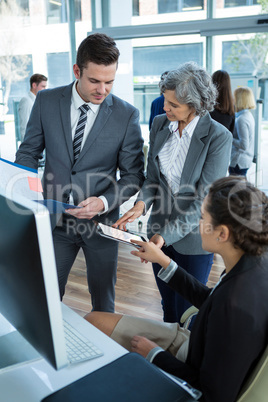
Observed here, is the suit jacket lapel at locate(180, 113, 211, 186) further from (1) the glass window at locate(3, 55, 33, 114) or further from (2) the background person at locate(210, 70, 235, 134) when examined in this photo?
(1) the glass window at locate(3, 55, 33, 114)

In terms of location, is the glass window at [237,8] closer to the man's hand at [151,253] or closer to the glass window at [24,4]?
the glass window at [24,4]

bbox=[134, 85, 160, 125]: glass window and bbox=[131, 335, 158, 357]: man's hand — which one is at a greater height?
bbox=[134, 85, 160, 125]: glass window

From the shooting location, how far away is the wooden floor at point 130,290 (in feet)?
9.91

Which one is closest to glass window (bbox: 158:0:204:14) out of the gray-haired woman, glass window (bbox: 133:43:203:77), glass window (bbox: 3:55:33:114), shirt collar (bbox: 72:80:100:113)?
glass window (bbox: 133:43:203:77)

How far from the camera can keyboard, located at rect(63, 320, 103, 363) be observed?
111 centimetres

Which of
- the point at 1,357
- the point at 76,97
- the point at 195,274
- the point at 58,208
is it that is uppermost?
the point at 76,97

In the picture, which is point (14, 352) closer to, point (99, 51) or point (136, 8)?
point (99, 51)

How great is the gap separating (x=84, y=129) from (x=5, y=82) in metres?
4.48

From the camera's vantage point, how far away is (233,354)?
Answer: 1.03 meters

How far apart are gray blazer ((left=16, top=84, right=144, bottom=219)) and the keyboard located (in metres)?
0.79

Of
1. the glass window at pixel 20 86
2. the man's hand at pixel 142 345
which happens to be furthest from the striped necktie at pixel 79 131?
the glass window at pixel 20 86

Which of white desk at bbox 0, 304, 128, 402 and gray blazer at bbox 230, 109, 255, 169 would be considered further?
gray blazer at bbox 230, 109, 255, 169

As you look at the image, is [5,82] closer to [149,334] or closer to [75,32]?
[75,32]

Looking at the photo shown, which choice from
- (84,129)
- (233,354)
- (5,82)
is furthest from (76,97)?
(5,82)
